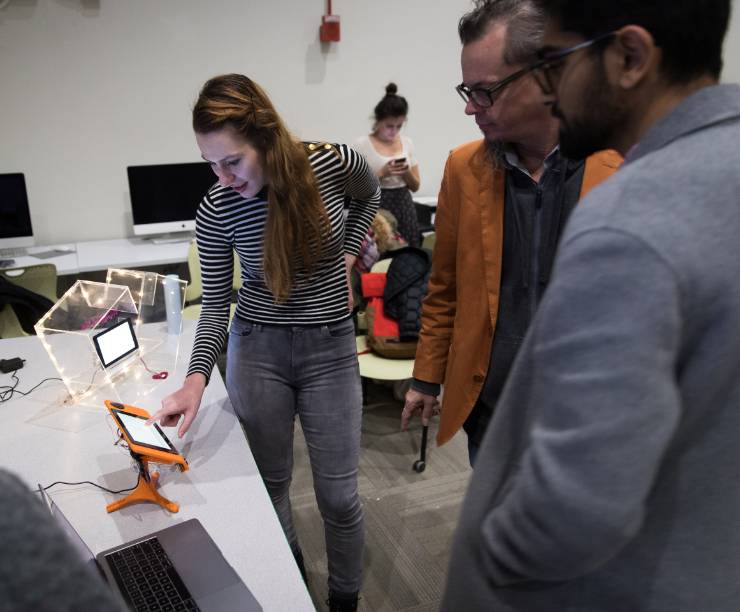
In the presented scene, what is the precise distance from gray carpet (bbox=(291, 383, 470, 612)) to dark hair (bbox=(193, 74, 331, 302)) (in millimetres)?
1134

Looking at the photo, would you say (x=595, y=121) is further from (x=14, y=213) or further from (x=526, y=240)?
(x=14, y=213)

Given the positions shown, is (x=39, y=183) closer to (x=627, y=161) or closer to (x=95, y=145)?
(x=95, y=145)

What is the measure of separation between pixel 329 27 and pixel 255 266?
132 inches

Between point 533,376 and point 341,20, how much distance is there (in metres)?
4.35

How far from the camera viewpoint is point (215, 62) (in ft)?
13.5

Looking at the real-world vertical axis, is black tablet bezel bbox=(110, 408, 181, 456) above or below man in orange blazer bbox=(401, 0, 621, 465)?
below

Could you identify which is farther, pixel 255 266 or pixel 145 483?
pixel 255 266

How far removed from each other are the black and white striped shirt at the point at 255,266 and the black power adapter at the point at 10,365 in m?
0.80

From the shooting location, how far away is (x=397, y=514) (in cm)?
236

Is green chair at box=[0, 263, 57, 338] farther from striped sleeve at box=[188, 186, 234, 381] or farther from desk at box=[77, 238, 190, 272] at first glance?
striped sleeve at box=[188, 186, 234, 381]

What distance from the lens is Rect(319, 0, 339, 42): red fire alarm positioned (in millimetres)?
4195

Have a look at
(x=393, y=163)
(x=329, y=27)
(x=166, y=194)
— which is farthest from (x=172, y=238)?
(x=329, y=27)

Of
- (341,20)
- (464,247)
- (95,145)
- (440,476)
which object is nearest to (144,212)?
(95,145)

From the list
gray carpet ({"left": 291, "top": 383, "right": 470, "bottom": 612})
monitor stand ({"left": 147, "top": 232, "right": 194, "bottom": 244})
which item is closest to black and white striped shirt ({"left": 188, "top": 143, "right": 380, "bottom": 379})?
gray carpet ({"left": 291, "top": 383, "right": 470, "bottom": 612})
